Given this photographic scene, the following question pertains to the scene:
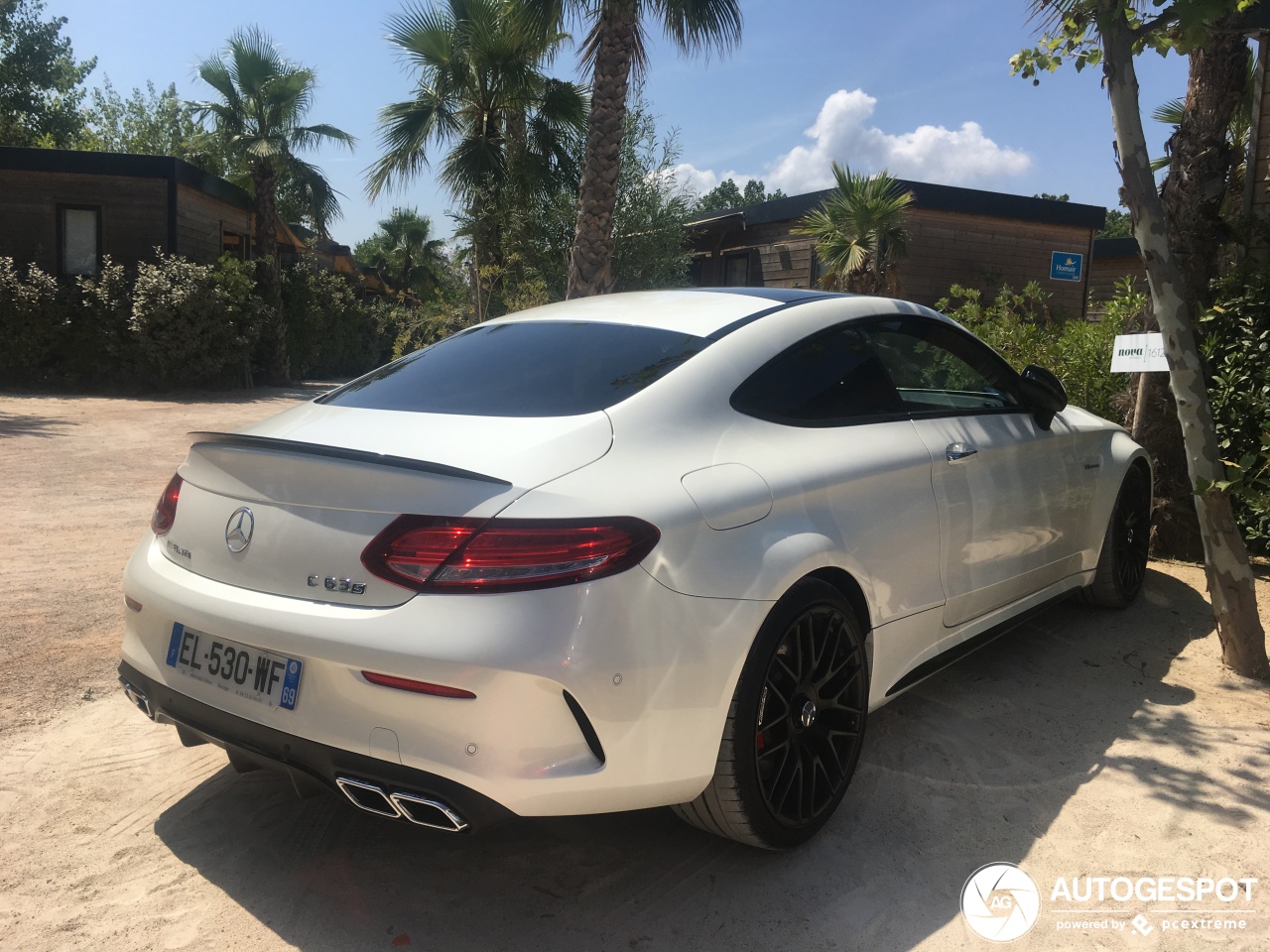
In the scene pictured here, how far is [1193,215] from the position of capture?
6.20 m

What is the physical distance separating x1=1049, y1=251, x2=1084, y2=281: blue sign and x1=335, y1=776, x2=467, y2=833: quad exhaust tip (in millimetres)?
20164

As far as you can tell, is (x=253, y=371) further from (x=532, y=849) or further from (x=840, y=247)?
(x=532, y=849)

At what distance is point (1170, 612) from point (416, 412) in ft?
14.4

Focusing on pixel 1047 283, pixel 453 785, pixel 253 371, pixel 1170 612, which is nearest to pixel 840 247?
pixel 1047 283

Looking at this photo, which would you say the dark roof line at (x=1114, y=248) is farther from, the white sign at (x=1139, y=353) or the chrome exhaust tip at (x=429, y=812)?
the chrome exhaust tip at (x=429, y=812)

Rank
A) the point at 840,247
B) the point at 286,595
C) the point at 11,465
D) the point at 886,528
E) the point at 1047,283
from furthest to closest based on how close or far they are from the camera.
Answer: the point at 1047,283
the point at 840,247
the point at 11,465
the point at 886,528
the point at 286,595

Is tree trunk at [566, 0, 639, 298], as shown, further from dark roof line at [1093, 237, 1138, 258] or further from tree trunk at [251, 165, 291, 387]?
dark roof line at [1093, 237, 1138, 258]

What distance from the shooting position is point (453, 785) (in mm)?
2184

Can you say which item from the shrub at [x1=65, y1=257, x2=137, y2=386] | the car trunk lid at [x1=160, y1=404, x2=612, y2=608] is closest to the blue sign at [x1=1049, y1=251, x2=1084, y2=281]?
the shrub at [x1=65, y1=257, x2=137, y2=386]

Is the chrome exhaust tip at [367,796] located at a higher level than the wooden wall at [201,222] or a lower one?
lower

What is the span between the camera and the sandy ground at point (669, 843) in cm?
249

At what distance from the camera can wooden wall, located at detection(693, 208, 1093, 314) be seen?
18219mm

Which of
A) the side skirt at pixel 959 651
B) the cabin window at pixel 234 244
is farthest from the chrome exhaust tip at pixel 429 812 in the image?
the cabin window at pixel 234 244

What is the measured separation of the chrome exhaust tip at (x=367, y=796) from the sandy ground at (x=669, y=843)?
0.37 meters
